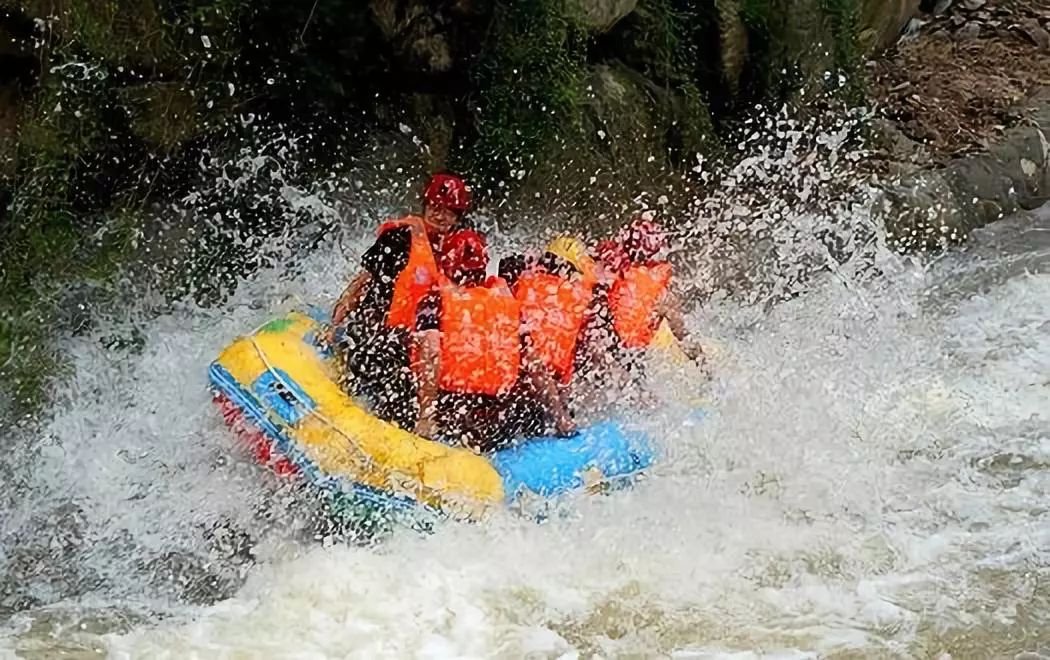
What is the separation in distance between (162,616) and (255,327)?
1891mm

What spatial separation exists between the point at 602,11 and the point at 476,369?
3.12 m

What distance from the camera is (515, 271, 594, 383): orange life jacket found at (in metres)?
4.89

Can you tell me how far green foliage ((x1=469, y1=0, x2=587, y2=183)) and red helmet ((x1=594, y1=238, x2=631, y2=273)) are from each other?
147cm

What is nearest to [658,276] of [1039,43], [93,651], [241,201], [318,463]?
[318,463]

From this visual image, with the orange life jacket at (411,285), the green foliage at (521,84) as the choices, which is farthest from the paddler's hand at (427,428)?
the green foliage at (521,84)

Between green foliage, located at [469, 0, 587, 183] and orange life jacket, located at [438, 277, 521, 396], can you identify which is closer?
orange life jacket, located at [438, 277, 521, 396]

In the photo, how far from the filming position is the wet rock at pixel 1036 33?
10.9 metres

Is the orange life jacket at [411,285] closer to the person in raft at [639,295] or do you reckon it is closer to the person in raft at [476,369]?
the person in raft at [476,369]

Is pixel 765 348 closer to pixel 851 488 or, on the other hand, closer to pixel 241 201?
pixel 851 488

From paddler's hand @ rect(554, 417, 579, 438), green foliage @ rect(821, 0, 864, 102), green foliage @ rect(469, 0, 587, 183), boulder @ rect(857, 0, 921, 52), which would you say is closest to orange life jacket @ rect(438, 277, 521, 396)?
paddler's hand @ rect(554, 417, 579, 438)

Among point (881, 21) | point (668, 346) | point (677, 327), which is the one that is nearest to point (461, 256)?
point (668, 346)

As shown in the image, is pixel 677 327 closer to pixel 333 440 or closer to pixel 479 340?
pixel 479 340

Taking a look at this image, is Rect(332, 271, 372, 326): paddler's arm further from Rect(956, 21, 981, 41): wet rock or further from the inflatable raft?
Rect(956, 21, 981, 41): wet rock

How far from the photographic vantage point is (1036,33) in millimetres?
10977
